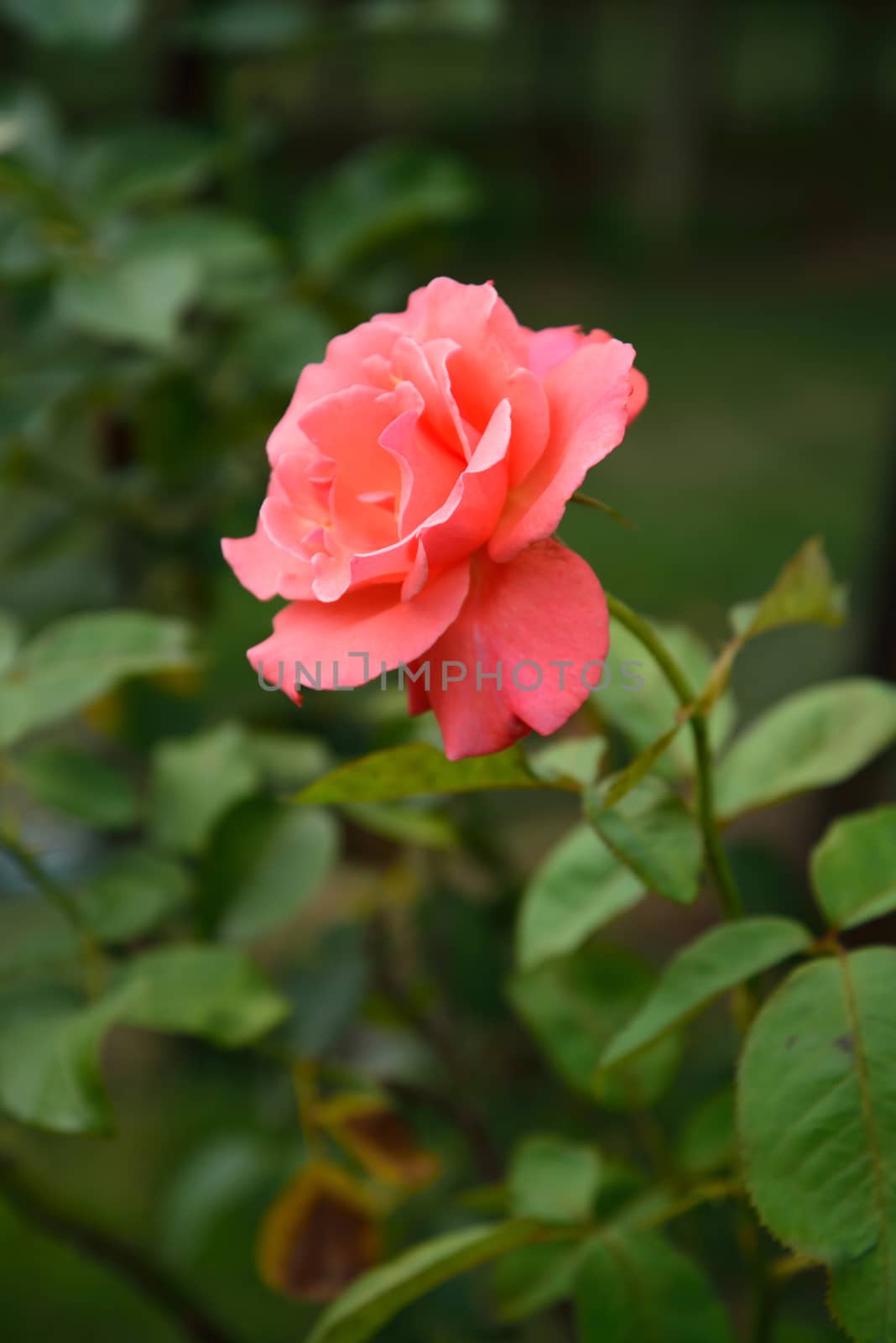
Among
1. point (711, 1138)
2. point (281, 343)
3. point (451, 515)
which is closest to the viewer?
point (451, 515)

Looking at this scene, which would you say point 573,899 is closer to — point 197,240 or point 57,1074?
point 57,1074

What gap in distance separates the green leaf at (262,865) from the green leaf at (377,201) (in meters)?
0.40

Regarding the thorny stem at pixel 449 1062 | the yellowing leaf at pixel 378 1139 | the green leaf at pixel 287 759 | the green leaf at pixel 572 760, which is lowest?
the thorny stem at pixel 449 1062

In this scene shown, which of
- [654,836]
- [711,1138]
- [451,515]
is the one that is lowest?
[711,1138]

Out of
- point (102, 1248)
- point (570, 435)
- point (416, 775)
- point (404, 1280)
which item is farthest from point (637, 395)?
point (102, 1248)

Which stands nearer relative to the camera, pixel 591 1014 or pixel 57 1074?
pixel 57 1074

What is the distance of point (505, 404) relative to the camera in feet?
1.02

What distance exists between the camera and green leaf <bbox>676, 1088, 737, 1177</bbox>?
507mm

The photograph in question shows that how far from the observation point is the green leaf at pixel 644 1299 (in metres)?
0.41

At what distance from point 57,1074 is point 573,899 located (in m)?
0.20

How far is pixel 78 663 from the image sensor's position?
1.71 feet

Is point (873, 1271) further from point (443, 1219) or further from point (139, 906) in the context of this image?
point (443, 1219)

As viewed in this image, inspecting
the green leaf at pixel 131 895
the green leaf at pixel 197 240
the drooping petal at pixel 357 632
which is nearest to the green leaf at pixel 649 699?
the drooping petal at pixel 357 632

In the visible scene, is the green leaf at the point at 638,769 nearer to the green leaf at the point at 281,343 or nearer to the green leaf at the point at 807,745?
the green leaf at the point at 807,745
